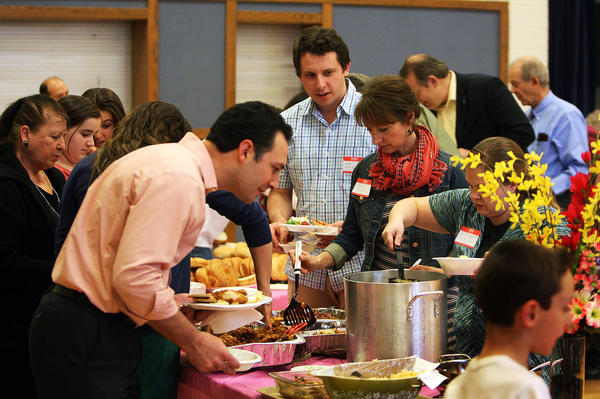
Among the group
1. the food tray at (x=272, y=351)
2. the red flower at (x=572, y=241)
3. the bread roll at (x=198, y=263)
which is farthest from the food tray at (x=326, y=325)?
the bread roll at (x=198, y=263)

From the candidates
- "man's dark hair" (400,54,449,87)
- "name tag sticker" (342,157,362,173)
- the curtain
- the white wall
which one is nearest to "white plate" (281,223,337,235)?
"name tag sticker" (342,157,362,173)

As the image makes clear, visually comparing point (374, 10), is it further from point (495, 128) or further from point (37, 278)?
point (37, 278)

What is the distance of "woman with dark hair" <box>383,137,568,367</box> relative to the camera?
2.11m

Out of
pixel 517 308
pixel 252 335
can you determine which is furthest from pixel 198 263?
pixel 517 308

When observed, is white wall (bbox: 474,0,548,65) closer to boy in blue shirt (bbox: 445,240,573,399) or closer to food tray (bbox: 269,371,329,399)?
food tray (bbox: 269,371,329,399)

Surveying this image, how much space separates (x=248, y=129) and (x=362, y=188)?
2.83ft

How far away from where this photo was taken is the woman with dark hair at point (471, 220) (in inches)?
83.1

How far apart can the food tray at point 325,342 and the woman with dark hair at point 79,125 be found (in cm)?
159

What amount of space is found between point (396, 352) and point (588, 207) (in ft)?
1.88

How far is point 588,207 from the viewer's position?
1.60 metres

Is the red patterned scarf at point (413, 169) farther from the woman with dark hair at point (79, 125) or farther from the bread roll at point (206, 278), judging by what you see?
the woman with dark hair at point (79, 125)

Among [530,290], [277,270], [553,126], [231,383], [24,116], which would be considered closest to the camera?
[530,290]

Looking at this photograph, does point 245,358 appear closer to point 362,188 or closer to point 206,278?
point 362,188

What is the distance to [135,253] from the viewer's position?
161 centimetres
